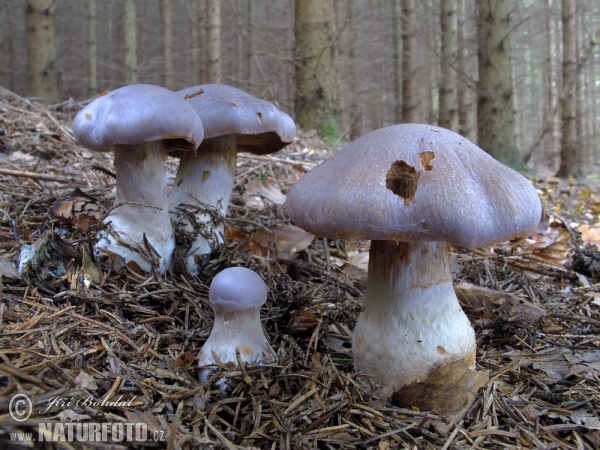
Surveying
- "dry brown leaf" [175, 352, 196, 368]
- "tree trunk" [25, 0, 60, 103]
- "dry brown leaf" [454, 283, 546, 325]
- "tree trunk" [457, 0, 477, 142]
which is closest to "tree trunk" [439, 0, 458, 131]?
"tree trunk" [457, 0, 477, 142]

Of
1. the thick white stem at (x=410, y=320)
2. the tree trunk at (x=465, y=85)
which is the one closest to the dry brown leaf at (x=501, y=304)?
the thick white stem at (x=410, y=320)

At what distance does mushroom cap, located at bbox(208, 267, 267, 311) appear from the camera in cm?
176

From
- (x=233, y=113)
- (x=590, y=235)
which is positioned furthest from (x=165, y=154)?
(x=590, y=235)

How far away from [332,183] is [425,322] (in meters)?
0.72

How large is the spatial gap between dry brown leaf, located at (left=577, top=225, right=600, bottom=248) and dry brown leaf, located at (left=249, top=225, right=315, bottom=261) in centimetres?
284

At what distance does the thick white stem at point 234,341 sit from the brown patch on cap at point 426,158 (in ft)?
3.12

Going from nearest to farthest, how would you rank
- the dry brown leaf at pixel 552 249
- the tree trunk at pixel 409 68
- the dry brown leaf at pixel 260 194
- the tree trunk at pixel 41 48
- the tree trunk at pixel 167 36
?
the dry brown leaf at pixel 552 249 → the dry brown leaf at pixel 260 194 → the tree trunk at pixel 41 48 → the tree trunk at pixel 409 68 → the tree trunk at pixel 167 36

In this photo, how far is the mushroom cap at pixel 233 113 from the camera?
2.37 meters

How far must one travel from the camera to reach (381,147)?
1.61m

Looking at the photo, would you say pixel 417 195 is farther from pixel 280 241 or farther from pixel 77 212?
pixel 77 212

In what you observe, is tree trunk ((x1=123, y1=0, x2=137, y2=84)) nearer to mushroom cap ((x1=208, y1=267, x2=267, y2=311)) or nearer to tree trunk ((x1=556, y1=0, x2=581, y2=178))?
tree trunk ((x1=556, y1=0, x2=581, y2=178))

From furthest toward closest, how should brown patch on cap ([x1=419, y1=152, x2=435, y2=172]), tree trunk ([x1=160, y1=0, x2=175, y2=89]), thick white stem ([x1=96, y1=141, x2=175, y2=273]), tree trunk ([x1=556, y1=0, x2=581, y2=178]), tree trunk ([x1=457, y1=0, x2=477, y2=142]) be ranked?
tree trunk ([x1=160, y1=0, x2=175, y2=89])
tree trunk ([x1=457, y1=0, x2=477, y2=142])
tree trunk ([x1=556, y1=0, x2=581, y2=178])
thick white stem ([x1=96, y1=141, x2=175, y2=273])
brown patch on cap ([x1=419, y1=152, x2=435, y2=172])

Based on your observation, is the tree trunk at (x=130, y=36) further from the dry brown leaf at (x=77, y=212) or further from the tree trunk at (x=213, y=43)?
the dry brown leaf at (x=77, y=212)

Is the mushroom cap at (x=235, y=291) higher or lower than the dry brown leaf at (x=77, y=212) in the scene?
lower
